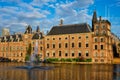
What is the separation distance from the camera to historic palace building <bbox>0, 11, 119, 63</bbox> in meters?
74.1

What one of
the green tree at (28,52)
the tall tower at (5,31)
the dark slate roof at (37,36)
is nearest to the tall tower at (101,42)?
the dark slate roof at (37,36)

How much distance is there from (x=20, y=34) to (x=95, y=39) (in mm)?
36462

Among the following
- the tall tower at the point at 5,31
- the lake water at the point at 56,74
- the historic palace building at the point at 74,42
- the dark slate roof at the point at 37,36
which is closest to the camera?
the lake water at the point at 56,74

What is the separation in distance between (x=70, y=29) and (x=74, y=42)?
5071mm

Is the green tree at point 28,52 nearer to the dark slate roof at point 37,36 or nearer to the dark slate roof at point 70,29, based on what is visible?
the dark slate roof at point 37,36

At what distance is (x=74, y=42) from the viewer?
78.6 metres

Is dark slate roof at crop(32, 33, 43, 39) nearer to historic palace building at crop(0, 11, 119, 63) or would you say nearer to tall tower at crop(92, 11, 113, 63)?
historic palace building at crop(0, 11, 119, 63)

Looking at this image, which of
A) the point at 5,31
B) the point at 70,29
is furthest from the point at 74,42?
the point at 5,31

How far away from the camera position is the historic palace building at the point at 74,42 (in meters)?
74.1

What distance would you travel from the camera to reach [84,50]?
251 ft

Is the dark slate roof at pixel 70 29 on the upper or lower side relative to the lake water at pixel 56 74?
upper

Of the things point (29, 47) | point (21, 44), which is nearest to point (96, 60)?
point (29, 47)

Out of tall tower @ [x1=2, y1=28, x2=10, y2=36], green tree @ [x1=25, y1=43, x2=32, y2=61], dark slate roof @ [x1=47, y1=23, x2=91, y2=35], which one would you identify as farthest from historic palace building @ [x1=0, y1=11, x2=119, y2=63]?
tall tower @ [x1=2, y1=28, x2=10, y2=36]

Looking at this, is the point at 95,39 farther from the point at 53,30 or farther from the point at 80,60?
the point at 53,30
